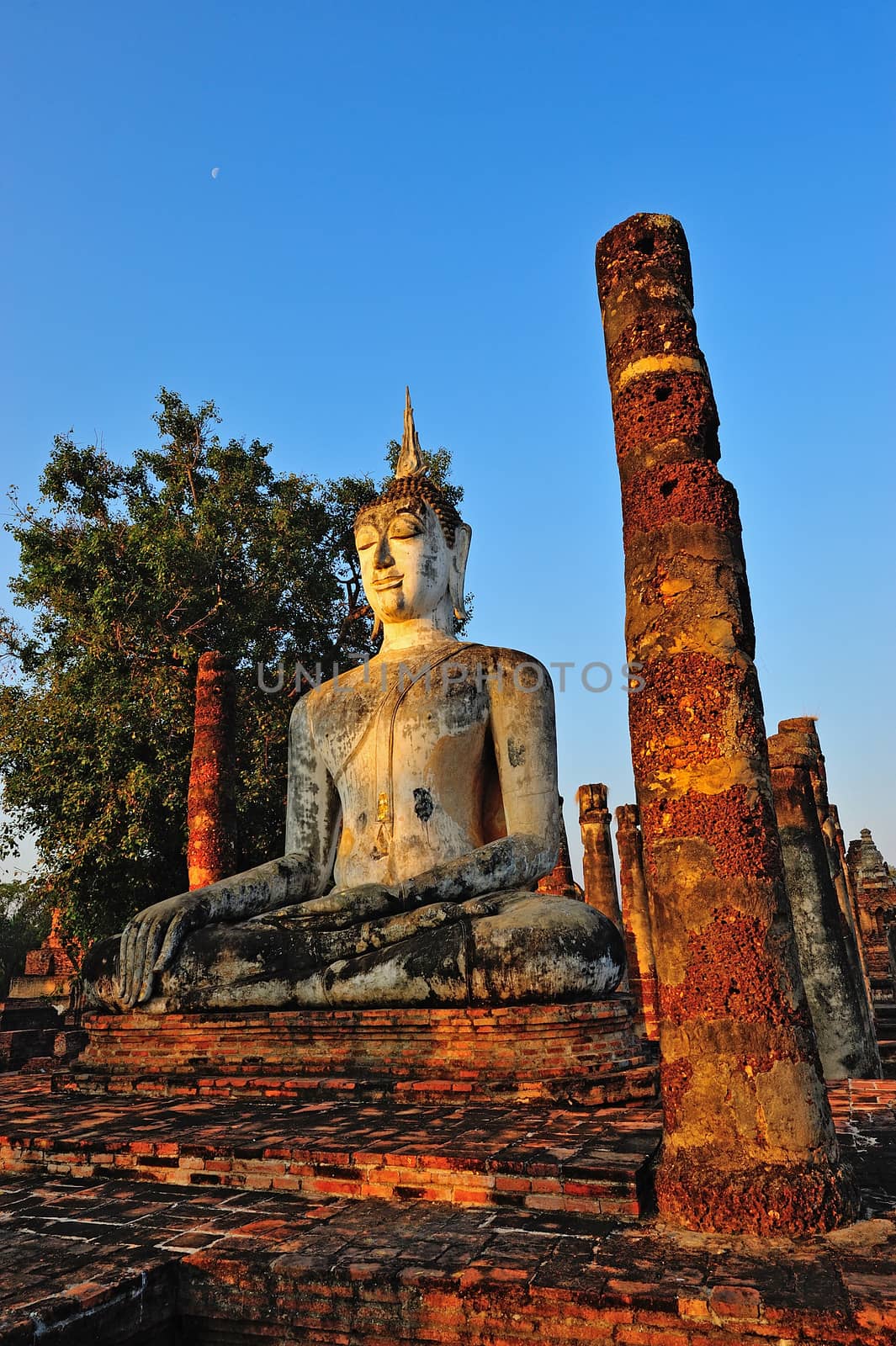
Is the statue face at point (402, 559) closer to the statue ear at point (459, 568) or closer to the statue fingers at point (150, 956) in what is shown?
the statue ear at point (459, 568)

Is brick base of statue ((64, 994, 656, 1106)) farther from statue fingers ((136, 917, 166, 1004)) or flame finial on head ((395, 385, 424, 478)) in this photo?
flame finial on head ((395, 385, 424, 478))

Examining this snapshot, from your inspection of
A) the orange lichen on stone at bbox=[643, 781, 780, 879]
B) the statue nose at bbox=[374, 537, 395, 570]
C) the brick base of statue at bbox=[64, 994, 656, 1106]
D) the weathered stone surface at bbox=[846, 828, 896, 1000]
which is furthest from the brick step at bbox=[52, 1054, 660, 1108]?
the weathered stone surface at bbox=[846, 828, 896, 1000]

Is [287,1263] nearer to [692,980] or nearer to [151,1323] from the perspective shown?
[151,1323]

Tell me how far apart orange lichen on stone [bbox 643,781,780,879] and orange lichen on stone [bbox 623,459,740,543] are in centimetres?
98

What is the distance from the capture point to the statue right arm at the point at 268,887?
6578 mm

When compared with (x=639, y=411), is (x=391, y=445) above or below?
above

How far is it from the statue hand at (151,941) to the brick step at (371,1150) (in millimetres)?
1296

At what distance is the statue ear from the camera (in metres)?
8.39

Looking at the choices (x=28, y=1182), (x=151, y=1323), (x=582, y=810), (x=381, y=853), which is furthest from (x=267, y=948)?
(x=582, y=810)

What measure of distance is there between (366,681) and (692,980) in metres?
4.97

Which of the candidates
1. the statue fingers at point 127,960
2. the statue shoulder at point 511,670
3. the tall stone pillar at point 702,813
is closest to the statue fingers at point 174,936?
the statue fingers at point 127,960

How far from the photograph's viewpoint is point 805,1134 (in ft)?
9.50

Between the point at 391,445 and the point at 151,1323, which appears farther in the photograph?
the point at 391,445

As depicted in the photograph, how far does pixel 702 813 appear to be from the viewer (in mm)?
3234
